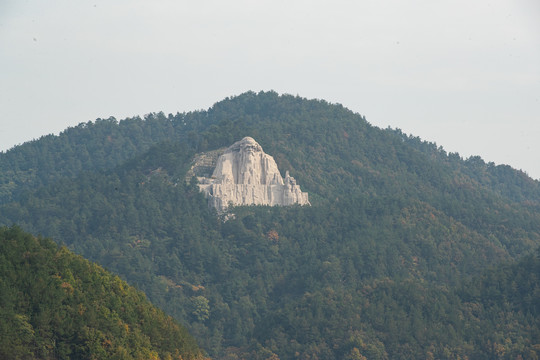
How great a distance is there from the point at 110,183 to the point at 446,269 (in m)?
44.7

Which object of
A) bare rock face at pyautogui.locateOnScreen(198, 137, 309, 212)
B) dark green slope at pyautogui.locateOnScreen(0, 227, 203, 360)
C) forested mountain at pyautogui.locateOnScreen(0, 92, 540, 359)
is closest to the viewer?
dark green slope at pyautogui.locateOnScreen(0, 227, 203, 360)

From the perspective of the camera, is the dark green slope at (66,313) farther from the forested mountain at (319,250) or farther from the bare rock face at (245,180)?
the bare rock face at (245,180)

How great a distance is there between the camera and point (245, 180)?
140 metres

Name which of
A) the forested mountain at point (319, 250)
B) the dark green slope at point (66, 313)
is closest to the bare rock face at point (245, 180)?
the forested mountain at point (319, 250)

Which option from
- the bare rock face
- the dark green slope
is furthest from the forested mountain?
the dark green slope

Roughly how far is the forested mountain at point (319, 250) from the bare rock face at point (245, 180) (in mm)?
1406

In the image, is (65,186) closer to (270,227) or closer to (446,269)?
(270,227)

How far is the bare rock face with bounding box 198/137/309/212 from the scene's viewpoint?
140m

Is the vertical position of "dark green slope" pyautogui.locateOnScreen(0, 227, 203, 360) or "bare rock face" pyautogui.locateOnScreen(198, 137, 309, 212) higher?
"bare rock face" pyautogui.locateOnScreen(198, 137, 309, 212)

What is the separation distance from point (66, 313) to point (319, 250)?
60970mm

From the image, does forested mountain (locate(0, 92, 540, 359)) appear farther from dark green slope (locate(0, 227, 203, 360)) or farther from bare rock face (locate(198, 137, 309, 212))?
dark green slope (locate(0, 227, 203, 360))

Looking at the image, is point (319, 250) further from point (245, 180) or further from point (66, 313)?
point (66, 313)

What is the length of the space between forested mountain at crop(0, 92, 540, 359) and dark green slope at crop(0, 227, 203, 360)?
2438 cm

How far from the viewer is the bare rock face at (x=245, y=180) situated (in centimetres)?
14025
